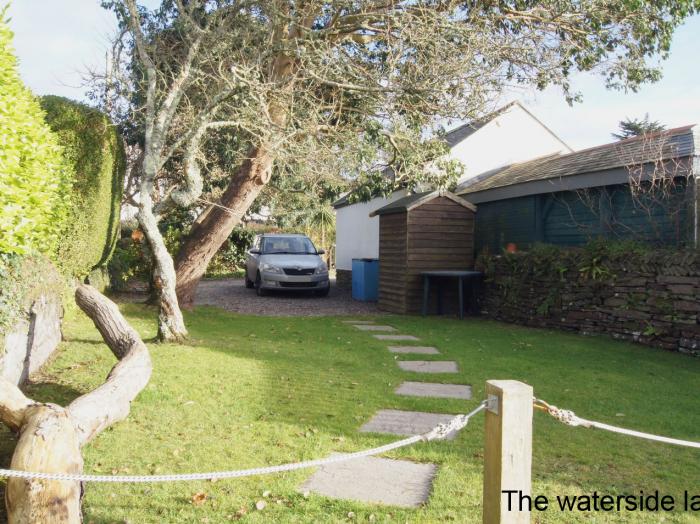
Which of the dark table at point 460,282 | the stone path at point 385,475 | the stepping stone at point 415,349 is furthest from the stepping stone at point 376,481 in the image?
the dark table at point 460,282

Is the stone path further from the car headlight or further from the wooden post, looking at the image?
the car headlight

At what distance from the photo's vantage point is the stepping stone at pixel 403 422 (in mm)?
4910

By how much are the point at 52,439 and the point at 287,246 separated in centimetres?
1505

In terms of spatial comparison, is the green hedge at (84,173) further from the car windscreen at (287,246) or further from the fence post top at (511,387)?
the car windscreen at (287,246)

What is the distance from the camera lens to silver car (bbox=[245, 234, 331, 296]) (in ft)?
54.3

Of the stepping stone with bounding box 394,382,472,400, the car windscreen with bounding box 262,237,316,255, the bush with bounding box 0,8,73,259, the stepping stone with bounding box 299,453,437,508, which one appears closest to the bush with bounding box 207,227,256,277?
the car windscreen with bounding box 262,237,316,255

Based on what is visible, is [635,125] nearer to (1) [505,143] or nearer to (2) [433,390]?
(1) [505,143]

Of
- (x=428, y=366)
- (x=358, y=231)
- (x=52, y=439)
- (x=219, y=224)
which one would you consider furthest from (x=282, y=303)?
(x=52, y=439)

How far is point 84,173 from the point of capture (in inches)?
315

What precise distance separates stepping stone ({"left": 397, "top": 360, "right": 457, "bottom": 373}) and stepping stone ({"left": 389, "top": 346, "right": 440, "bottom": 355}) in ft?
2.19

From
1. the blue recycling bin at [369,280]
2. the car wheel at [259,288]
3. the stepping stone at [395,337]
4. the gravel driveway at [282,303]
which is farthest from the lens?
the car wheel at [259,288]

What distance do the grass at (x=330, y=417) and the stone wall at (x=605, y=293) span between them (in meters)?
0.55

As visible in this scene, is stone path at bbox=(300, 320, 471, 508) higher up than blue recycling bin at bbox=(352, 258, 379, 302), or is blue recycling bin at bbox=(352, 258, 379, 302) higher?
blue recycling bin at bbox=(352, 258, 379, 302)

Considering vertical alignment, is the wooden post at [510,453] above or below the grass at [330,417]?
above
